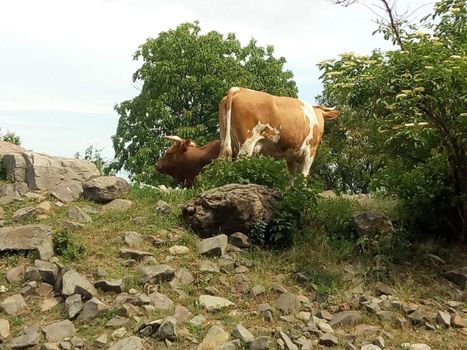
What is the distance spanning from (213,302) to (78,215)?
302cm

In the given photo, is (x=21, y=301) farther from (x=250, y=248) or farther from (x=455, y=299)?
(x=455, y=299)

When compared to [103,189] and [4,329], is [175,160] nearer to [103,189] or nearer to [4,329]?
[103,189]

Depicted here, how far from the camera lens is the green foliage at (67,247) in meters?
7.34

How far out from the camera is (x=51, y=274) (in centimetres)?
690

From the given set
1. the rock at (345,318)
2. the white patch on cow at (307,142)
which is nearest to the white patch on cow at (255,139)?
the white patch on cow at (307,142)

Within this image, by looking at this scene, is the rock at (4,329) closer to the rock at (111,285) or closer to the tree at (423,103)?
the rock at (111,285)

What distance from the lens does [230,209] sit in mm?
8352

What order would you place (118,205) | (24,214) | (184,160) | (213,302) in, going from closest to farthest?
(213,302)
(24,214)
(118,205)
(184,160)

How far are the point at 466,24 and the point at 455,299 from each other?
4445 millimetres

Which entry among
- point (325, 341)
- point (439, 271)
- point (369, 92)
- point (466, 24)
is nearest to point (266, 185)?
point (369, 92)

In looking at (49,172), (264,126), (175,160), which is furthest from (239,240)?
(175,160)

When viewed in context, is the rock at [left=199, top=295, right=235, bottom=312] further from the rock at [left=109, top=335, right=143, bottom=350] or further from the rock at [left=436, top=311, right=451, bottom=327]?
the rock at [left=436, top=311, right=451, bottom=327]

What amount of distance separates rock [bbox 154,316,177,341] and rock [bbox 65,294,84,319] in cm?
95

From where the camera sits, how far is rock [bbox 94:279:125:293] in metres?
6.70
